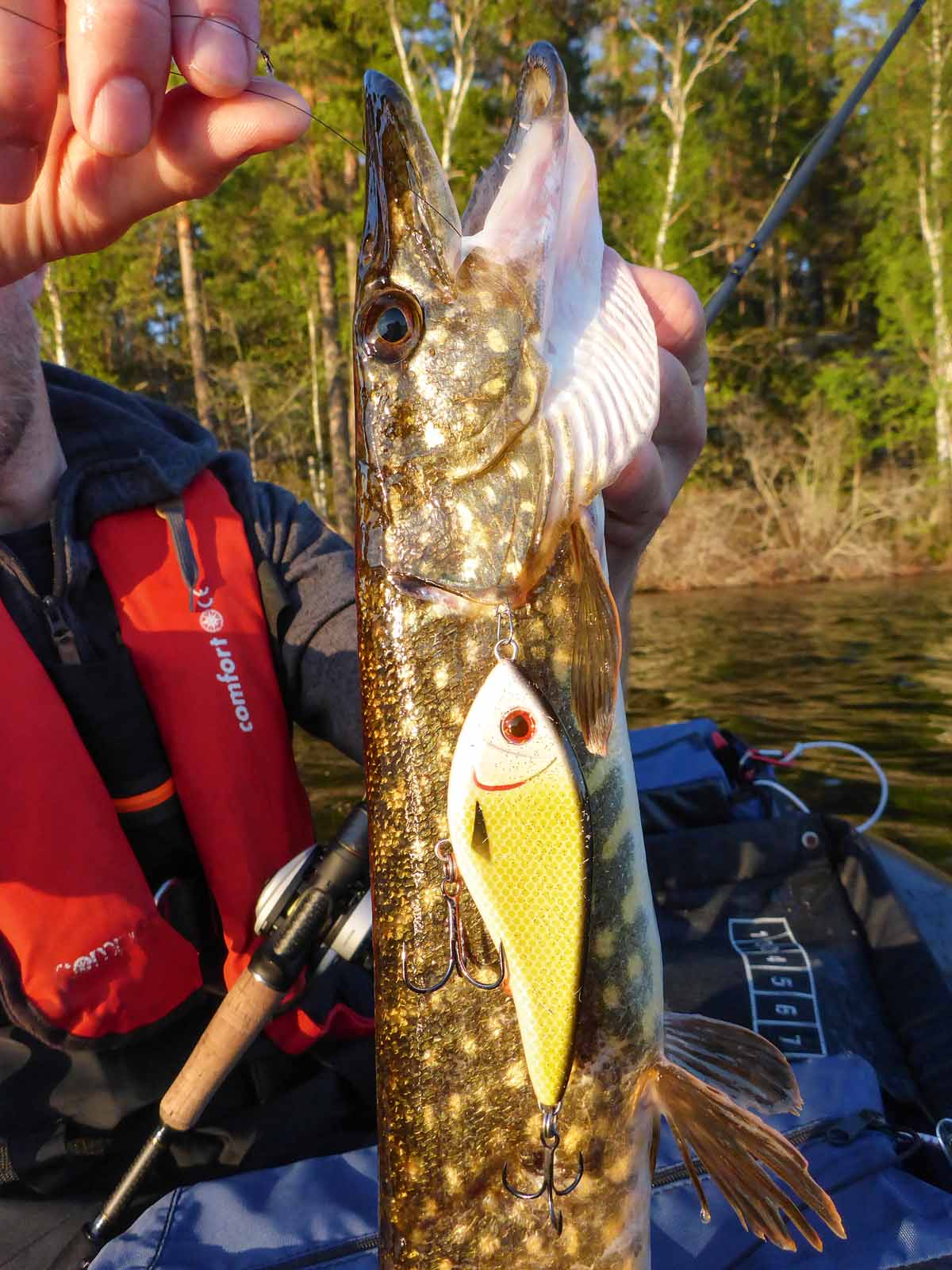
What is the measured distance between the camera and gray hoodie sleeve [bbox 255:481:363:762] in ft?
8.55

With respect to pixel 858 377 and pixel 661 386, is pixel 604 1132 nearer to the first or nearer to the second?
pixel 661 386

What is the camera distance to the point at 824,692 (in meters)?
8.97

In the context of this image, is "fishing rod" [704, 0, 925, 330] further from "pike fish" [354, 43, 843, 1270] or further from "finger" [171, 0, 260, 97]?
"finger" [171, 0, 260, 97]

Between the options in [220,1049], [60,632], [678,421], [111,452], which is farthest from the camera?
→ [111,452]

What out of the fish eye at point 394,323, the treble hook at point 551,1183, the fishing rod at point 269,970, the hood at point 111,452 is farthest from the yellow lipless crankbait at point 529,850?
the hood at point 111,452

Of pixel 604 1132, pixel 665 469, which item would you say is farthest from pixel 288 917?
pixel 665 469

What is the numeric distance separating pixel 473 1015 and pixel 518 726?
46 cm

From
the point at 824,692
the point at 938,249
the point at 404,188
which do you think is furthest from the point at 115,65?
the point at 938,249

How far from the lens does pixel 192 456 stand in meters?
2.71

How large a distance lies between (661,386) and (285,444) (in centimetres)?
2865

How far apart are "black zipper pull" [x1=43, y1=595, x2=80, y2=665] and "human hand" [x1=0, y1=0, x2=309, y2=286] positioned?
1.16m

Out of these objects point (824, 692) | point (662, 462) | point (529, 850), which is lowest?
point (824, 692)

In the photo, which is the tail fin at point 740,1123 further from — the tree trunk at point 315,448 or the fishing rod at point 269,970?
the tree trunk at point 315,448

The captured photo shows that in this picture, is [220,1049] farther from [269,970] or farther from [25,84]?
[25,84]
